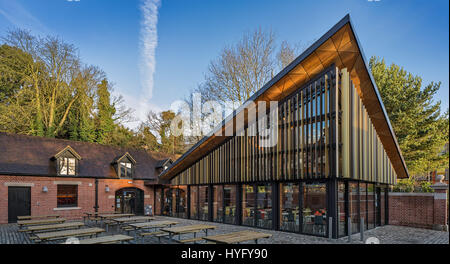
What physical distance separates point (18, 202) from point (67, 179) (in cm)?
277

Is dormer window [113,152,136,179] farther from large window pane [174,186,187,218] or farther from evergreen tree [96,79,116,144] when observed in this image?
evergreen tree [96,79,116,144]

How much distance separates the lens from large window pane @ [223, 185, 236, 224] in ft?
54.4

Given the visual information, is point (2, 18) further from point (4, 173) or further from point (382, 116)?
point (382, 116)

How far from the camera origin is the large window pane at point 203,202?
18431 millimetres

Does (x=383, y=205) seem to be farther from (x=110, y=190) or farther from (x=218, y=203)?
(x=110, y=190)

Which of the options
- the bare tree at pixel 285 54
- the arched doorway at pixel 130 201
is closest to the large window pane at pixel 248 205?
the arched doorway at pixel 130 201

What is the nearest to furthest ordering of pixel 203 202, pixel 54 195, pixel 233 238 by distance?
pixel 233 238
pixel 203 202
pixel 54 195

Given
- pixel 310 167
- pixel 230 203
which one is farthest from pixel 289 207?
pixel 230 203

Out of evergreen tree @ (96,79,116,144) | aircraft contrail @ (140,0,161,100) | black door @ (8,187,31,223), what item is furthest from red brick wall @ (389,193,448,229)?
evergreen tree @ (96,79,116,144)

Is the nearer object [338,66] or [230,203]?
[338,66]

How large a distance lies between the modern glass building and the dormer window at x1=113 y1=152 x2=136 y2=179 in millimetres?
6464

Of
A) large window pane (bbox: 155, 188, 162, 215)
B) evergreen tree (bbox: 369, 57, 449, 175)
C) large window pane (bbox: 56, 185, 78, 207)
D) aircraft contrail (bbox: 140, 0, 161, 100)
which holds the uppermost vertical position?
aircraft contrail (bbox: 140, 0, 161, 100)

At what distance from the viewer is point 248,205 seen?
15836 mm

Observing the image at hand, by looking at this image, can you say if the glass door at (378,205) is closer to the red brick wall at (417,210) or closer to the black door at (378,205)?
the black door at (378,205)
